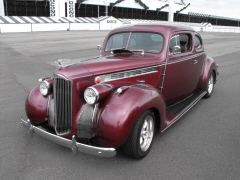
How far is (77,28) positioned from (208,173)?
33.2 m

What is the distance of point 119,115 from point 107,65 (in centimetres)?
88

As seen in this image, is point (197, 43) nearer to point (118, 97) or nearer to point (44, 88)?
point (118, 97)

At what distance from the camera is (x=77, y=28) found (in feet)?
111

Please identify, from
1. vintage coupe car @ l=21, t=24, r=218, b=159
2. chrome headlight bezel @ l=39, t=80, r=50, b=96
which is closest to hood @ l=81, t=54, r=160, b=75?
vintage coupe car @ l=21, t=24, r=218, b=159

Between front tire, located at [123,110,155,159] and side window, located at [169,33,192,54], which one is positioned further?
side window, located at [169,33,192,54]

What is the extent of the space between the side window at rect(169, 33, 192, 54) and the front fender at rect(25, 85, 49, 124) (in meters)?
2.28

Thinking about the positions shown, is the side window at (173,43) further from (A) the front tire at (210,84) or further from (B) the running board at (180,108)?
(A) the front tire at (210,84)

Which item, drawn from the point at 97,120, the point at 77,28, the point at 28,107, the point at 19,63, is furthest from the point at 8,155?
the point at 77,28

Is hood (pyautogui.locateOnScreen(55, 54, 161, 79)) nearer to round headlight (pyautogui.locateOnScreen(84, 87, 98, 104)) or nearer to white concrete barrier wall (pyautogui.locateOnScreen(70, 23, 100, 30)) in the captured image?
round headlight (pyautogui.locateOnScreen(84, 87, 98, 104))

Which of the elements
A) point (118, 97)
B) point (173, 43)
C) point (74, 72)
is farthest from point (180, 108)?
point (74, 72)

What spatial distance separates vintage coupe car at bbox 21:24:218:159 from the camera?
288cm

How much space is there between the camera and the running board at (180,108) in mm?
3873

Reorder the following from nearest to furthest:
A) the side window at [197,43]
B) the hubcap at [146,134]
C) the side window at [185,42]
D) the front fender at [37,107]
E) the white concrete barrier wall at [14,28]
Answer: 1. the hubcap at [146,134]
2. the front fender at [37,107]
3. the side window at [185,42]
4. the side window at [197,43]
5. the white concrete barrier wall at [14,28]

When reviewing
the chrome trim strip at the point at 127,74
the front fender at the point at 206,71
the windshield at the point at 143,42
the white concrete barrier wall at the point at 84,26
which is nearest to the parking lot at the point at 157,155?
the front fender at the point at 206,71
